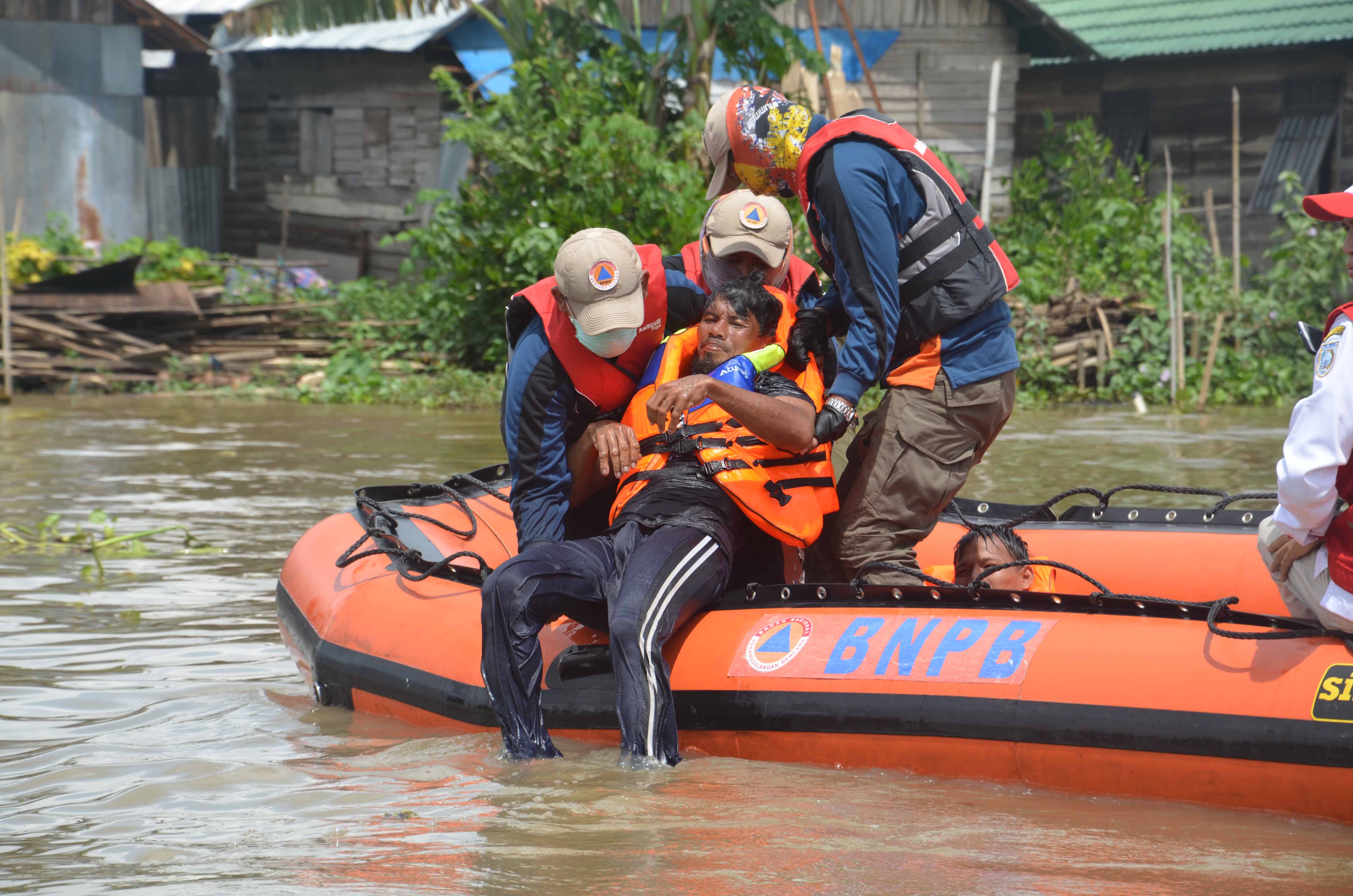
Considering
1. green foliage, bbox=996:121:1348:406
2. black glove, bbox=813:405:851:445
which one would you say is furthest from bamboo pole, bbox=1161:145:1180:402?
black glove, bbox=813:405:851:445

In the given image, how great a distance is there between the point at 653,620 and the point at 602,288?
0.90 m

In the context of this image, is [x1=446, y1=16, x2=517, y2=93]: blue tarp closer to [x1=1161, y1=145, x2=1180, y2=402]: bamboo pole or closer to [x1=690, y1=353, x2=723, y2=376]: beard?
[x1=1161, y1=145, x2=1180, y2=402]: bamboo pole

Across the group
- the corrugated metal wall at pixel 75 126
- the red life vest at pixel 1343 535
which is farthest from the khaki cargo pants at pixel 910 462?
the corrugated metal wall at pixel 75 126

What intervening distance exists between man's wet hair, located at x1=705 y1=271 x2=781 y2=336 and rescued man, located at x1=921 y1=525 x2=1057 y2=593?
88 cm

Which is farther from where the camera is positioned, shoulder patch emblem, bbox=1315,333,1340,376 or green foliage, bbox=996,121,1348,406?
green foliage, bbox=996,121,1348,406

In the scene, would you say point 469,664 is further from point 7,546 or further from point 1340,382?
point 7,546

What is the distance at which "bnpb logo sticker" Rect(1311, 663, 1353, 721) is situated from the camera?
3.22 meters

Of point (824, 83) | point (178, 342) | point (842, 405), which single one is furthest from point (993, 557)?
point (178, 342)

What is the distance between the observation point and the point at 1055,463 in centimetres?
953

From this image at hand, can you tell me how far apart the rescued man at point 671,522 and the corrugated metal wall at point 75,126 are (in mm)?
15547

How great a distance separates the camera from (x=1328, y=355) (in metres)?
3.08

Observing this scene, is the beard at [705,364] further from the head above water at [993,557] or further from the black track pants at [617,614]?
the head above water at [993,557]

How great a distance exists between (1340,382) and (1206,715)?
32.7 inches

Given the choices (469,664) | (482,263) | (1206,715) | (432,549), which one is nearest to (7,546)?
(432,549)
